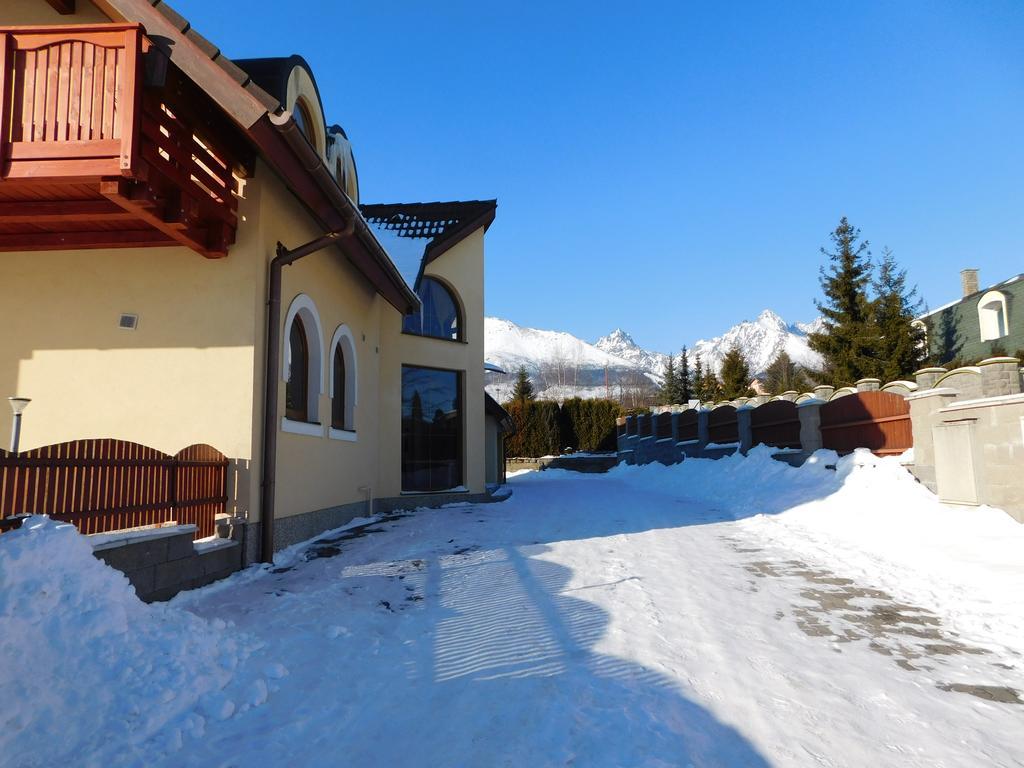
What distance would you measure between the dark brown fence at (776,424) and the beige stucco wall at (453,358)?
6.96 metres

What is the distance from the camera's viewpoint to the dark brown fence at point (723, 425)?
1842 cm

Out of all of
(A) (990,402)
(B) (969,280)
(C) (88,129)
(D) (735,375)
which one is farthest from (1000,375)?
(D) (735,375)

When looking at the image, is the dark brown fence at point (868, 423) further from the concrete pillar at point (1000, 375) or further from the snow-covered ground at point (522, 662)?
the snow-covered ground at point (522, 662)

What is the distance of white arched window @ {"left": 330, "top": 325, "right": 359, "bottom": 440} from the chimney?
1208 inches

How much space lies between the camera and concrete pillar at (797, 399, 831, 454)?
13514 millimetres

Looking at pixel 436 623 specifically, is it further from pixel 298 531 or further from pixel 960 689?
pixel 298 531

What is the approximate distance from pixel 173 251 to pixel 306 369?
2476mm

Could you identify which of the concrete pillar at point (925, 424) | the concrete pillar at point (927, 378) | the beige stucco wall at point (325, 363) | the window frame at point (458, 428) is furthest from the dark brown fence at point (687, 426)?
the beige stucco wall at point (325, 363)

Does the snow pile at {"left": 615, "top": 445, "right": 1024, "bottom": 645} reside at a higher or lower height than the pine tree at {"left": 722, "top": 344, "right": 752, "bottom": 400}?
lower

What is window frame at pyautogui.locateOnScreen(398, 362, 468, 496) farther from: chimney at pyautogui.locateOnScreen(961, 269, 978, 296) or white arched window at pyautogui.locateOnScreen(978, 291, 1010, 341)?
chimney at pyautogui.locateOnScreen(961, 269, 978, 296)

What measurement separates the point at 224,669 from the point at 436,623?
151 cm

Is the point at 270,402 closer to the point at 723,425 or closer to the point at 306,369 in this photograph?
the point at 306,369

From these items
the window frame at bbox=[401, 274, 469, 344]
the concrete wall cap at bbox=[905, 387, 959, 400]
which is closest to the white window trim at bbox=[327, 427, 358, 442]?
the window frame at bbox=[401, 274, 469, 344]

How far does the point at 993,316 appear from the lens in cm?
2666
